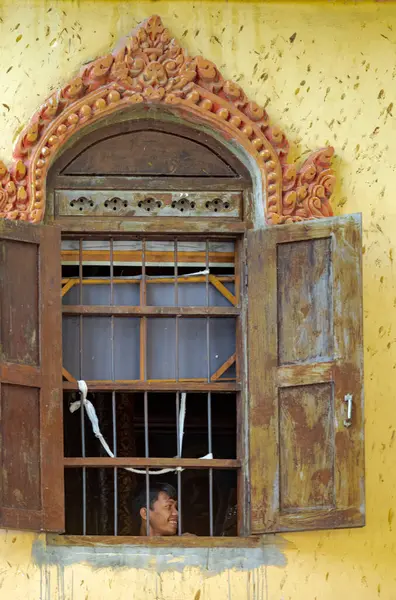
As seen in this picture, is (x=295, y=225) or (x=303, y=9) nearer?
(x=295, y=225)

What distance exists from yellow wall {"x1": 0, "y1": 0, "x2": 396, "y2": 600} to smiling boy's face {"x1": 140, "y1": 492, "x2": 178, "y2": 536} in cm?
31

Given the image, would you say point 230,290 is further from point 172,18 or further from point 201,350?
Result: point 172,18

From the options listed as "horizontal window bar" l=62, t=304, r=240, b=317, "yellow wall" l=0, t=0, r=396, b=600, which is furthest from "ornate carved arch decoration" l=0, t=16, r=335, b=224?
"horizontal window bar" l=62, t=304, r=240, b=317

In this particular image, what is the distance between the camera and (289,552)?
18.9ft

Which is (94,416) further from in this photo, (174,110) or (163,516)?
(174,110)

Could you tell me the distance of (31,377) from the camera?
221 inches

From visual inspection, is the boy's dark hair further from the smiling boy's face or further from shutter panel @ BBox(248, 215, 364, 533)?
shutter panel @ BBox(248, 215, 364, 533)

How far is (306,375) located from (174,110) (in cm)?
134

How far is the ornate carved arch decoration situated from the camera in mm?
5867

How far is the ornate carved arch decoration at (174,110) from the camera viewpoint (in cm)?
587

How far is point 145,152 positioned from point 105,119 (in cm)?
23

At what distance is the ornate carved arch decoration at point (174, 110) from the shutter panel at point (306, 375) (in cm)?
27

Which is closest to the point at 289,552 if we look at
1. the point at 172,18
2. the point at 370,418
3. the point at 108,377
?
the point at 370,418

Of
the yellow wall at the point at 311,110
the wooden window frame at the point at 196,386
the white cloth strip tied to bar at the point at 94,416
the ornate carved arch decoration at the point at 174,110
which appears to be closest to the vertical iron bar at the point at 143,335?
the wooden window frame at the point at 196,386
